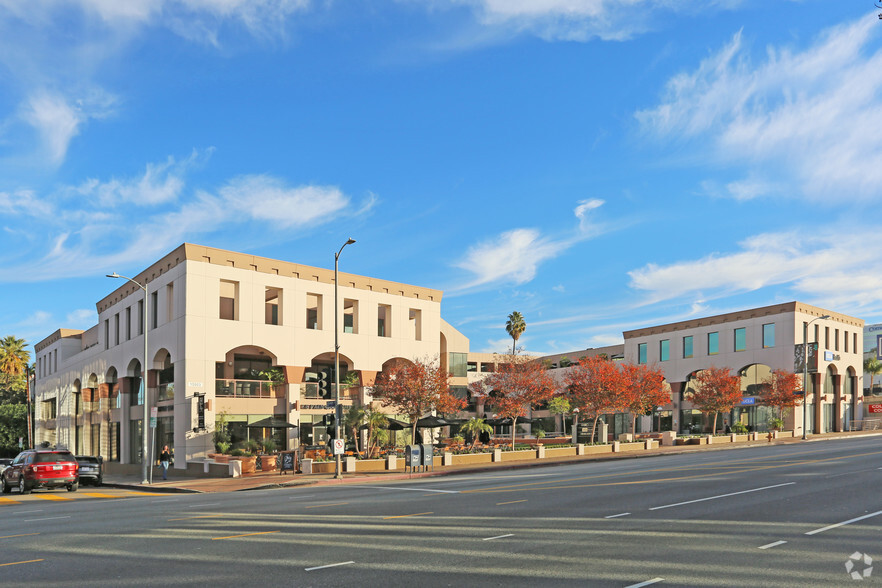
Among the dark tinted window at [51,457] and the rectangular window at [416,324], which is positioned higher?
the rectangular window at [416,324]

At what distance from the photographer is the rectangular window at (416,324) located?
54013 millimetres

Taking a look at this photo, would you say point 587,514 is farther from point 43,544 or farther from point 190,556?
point 43,544

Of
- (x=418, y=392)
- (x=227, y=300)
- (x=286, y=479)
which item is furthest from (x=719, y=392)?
(x=286, y=479)

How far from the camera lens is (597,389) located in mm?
51844

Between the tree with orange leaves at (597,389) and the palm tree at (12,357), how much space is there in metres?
67.2

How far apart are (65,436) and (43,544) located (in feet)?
190

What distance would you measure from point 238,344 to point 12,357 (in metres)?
57.7

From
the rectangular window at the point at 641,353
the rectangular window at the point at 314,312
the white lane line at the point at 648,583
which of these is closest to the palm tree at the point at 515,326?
the rectangular window at the point at 641,353

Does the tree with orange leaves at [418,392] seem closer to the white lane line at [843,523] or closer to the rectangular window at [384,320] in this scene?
the rectangular window at [384,320]

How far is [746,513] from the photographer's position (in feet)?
53.4

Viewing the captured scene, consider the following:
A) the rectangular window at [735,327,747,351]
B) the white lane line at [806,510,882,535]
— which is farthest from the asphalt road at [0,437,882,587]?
the rectangular window at [735,327,747,351]

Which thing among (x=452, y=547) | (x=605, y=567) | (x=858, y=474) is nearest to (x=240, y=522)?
(x=452, y=547)

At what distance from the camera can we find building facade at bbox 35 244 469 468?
41.4m

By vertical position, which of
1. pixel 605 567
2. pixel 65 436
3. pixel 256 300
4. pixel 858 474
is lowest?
pixel 65 436
